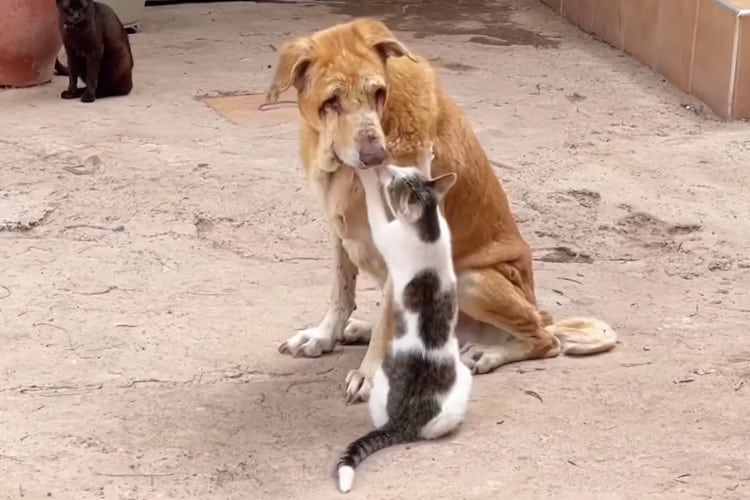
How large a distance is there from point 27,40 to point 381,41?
12.0 ft

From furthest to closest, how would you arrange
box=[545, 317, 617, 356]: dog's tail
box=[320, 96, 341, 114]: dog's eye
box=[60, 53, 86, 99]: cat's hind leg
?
box=[60, 53, 86, 99]: cat's hind leg, box=[545, 317, 617, 356]: dog's tail, box=[320, 96, 341, 114]: dog's eye

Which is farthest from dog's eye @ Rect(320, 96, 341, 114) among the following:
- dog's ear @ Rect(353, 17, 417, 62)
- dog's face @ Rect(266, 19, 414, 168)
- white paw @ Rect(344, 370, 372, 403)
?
white paw @ Rect(344, 370, 372, 403)

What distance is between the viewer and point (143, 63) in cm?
703

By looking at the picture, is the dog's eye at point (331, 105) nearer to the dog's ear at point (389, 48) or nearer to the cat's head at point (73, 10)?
the dog's ear at point (389, 48)

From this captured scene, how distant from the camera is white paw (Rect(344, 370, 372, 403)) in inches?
135

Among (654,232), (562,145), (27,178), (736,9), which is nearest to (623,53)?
(736,9)

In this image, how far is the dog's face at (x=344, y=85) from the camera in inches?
124

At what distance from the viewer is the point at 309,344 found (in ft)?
12.2

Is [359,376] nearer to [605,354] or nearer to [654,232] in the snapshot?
[605,354]

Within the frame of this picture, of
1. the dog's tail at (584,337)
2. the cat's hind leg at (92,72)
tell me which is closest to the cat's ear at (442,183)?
the dog's tail at (584,337)

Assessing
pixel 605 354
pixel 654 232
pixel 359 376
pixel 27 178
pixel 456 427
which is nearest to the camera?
pixel 456 427

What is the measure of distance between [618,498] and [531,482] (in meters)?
0.21

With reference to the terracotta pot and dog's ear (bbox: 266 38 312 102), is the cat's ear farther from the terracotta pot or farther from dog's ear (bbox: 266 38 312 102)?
the terracotta pot

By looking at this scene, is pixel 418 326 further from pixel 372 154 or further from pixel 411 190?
pixel 372 154
